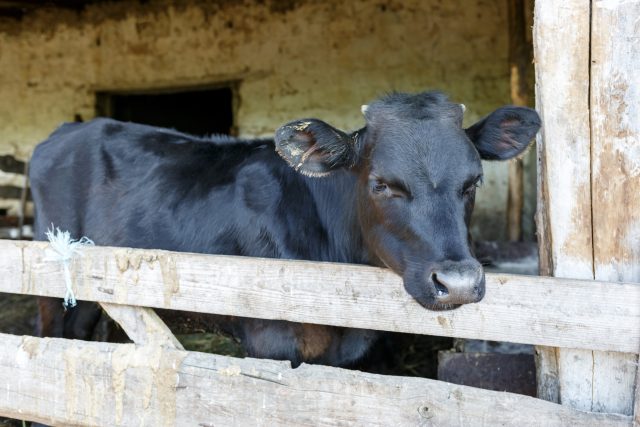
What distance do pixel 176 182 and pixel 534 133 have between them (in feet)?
6.68

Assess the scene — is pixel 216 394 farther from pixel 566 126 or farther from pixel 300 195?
pixel 566 126

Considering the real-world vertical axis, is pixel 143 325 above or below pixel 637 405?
above

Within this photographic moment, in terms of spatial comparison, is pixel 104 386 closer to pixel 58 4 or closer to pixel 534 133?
pixel 534 133

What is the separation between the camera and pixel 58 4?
31.8 ft

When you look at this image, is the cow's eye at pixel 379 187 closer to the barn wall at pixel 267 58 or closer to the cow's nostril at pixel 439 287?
the cow's nostril at pixel 439 287

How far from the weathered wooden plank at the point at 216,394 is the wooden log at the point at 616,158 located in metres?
0.21

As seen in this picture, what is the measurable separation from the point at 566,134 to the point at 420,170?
1.82 feet

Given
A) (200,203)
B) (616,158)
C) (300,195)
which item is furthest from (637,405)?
(200,203)

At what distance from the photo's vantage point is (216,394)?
2426 mm

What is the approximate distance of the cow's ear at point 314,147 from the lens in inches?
104

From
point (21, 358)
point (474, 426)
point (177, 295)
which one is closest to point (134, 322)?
point (177, 295)

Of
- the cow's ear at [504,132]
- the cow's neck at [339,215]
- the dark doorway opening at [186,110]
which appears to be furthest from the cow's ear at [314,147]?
the dark doorway opening at [186,110]

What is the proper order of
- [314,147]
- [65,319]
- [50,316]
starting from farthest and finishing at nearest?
[65,319], [50,316], [314,147]

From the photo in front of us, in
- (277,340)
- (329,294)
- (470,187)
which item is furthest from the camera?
(277,340)
